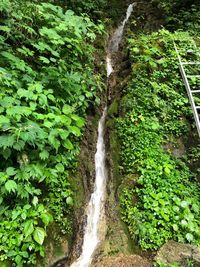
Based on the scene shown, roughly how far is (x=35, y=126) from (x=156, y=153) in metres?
2.42

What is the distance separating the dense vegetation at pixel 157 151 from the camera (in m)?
4.41

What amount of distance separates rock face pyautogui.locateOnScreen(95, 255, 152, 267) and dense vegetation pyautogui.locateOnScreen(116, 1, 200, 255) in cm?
22

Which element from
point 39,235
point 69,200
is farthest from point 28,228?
point 69,200

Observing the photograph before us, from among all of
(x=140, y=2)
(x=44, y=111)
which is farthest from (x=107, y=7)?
(x=44, y=111)

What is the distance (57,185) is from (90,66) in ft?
10.8

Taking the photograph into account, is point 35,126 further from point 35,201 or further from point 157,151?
point 157,151

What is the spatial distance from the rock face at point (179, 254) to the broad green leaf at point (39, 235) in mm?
1637

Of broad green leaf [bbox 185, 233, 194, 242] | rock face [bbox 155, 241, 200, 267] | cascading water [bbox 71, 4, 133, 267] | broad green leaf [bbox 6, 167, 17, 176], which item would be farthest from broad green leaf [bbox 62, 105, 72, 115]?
broad green leaf [bbox 185, 233, 194, 242]

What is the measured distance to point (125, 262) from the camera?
4051 millimetres

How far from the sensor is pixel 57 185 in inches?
176

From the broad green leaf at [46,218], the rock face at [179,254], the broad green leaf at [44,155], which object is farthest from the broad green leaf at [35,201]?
the rock face at [179,254]

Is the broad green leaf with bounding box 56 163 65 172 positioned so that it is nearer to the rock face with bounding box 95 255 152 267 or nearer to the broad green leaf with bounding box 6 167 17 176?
the broad green leaf with bounding box 6 167 17 176

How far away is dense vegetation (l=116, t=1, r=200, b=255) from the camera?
14.5 ft

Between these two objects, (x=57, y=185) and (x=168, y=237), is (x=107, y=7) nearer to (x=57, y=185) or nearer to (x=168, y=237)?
(x=57, y=185)
